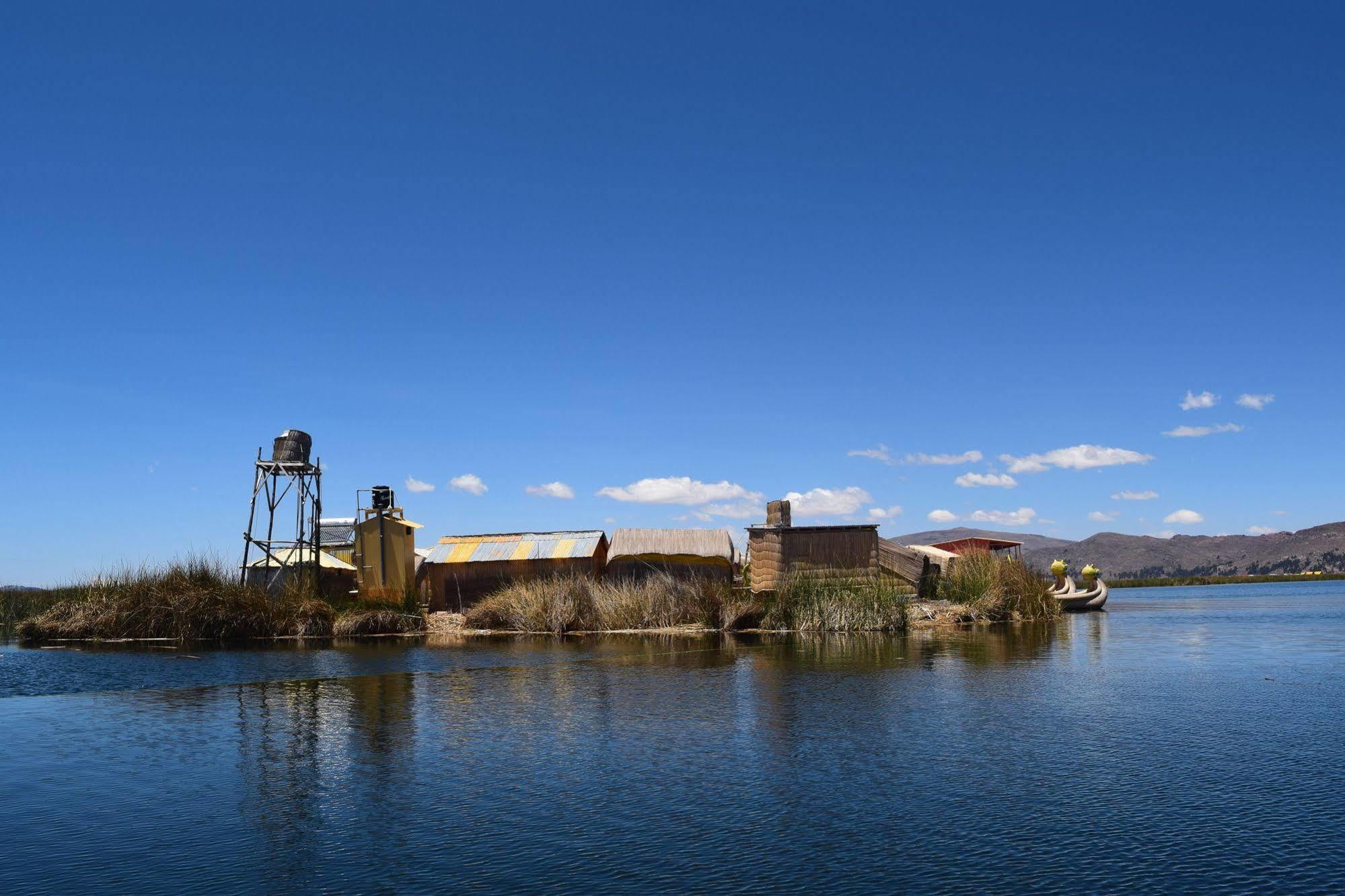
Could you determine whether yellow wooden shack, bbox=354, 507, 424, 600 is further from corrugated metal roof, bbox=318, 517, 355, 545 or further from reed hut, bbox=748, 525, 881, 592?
reed hut, bbox=748, 525, 881, 592

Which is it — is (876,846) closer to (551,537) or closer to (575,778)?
(575,778)

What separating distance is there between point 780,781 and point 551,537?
33303 mm

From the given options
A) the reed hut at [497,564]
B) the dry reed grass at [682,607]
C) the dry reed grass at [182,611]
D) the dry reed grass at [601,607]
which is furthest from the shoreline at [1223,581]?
the dry reed grass at [182,611]

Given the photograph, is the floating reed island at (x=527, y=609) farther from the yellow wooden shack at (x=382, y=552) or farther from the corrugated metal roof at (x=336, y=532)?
the corrugated metal roof at (x=336, y=532)

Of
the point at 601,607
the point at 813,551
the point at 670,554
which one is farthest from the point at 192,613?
the point at 813,551

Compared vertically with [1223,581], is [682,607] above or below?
above

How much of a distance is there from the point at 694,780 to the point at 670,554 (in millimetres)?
30777

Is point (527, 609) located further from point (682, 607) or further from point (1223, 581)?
point (1223, 581)

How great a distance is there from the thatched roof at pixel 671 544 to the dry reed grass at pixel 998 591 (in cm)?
906

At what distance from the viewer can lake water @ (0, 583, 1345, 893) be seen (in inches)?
285

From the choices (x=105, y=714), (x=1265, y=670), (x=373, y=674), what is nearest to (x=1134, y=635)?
(x=1265, y=670)

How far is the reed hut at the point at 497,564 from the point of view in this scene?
4125cm

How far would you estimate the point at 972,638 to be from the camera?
26.9 meters

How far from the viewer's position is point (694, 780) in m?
9.96
